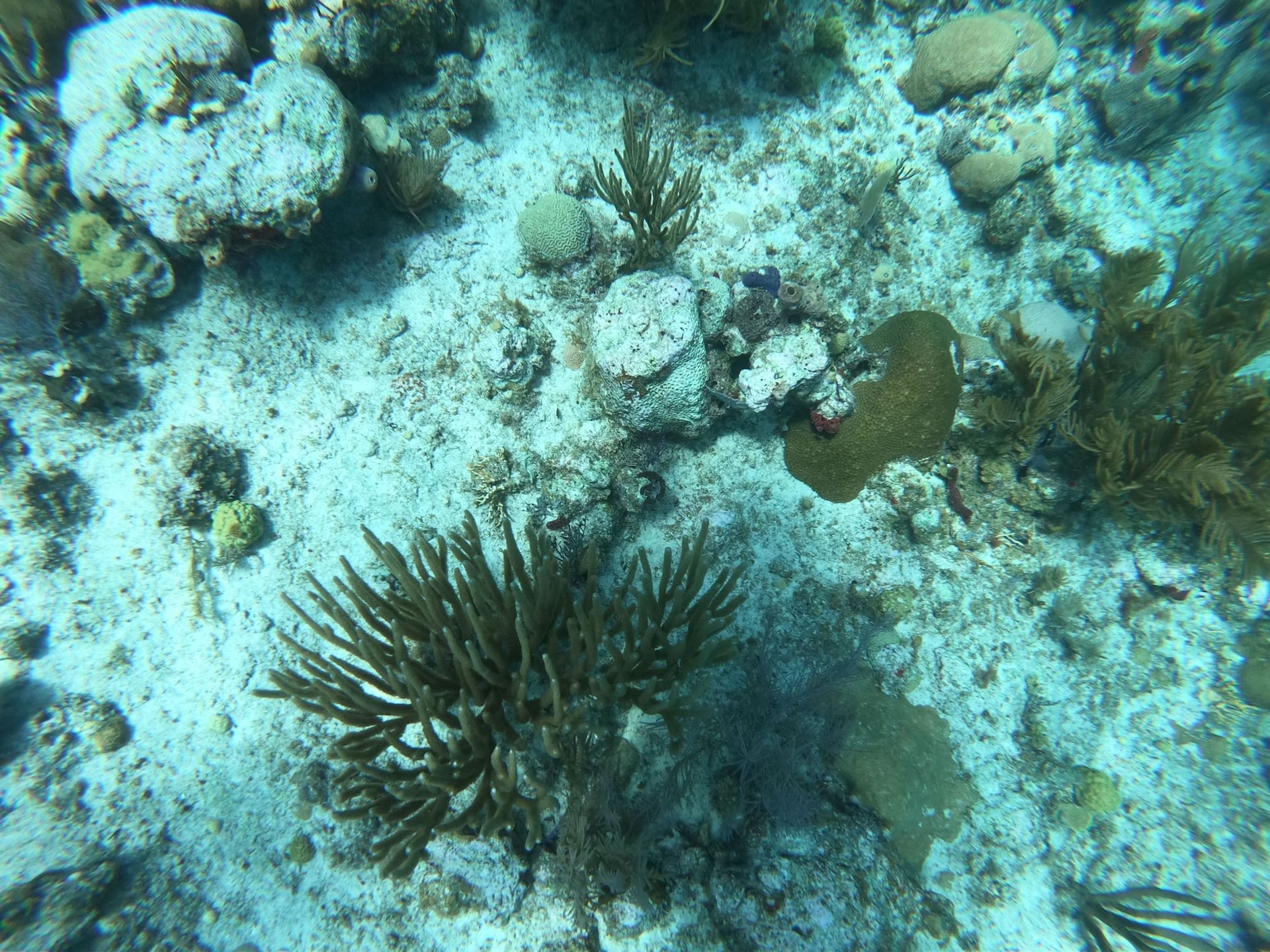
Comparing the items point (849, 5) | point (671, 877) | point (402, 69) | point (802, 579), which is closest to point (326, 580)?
point (671, 877)

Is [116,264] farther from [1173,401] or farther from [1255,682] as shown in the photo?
[1255,682]

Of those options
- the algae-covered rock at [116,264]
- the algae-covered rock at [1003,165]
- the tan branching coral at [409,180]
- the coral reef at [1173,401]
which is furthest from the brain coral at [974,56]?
the algae-covered rock at [116,264]

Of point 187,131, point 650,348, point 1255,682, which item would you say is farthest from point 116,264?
point 1255,682

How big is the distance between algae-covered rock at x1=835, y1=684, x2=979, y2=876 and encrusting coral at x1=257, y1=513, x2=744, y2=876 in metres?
1.48

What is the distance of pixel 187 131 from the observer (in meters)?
3.33

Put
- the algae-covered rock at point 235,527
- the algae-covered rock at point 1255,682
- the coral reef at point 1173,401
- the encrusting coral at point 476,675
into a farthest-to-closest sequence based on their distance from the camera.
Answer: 1. the algae-covered rock at point 1255,682
2. the coral reef at point 1173,401
3. the algae-covered rock at point 235,527
4. the encrusting coral at point 476,675

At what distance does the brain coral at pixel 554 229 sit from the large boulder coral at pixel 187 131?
143cm

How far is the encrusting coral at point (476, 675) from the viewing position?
2.63 m

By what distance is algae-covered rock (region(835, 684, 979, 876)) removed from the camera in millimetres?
3514

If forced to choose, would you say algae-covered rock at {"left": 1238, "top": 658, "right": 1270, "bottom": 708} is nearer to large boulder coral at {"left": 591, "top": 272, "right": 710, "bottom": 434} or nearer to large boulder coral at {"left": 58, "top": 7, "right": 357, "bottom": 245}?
large boulder coral at {"left": 591, "top": 272, "right": 710, "bottom": 434}

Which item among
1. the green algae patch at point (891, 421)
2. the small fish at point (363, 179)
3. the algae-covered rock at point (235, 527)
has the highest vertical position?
the small fish at point (363, 179)

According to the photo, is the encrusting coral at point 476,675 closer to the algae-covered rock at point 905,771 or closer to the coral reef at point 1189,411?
the algae-covered rock at point 905,771

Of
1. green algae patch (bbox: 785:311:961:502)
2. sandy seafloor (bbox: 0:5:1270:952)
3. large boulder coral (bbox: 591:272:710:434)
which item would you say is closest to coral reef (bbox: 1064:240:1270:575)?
sandy seafloor (bbox: 0:5:1270:952)

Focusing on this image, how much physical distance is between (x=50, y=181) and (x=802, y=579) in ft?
20.2
